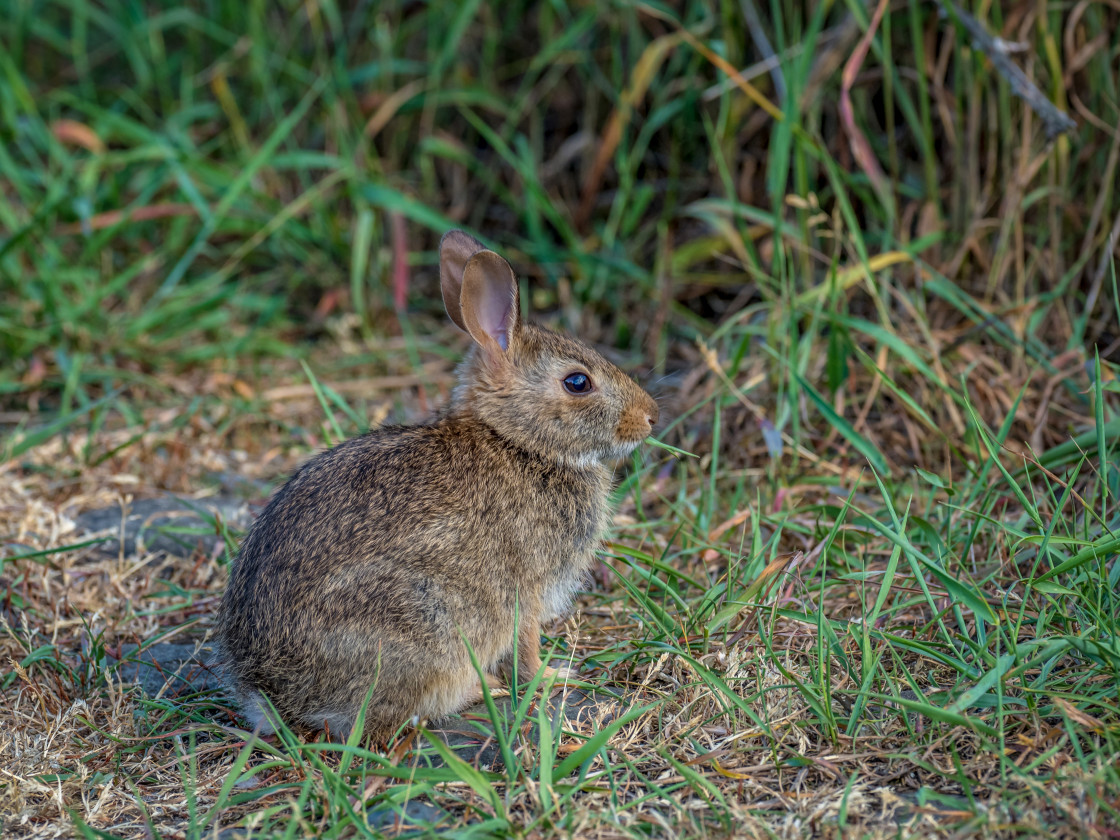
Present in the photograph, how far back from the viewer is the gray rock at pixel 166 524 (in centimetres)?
412

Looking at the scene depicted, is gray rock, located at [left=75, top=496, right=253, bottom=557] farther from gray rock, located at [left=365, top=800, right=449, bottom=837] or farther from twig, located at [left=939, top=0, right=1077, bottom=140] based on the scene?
twig, located at [left=939, top=0, right=1077, bottom=140]

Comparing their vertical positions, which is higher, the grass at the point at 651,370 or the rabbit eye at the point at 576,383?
the rabbit eye at the point at 576,383

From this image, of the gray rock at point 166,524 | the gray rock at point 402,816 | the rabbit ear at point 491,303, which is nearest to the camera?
the gray rock at point 402,816

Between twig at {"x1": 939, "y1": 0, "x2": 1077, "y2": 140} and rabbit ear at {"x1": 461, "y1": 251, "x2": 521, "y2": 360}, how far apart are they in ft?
7.53

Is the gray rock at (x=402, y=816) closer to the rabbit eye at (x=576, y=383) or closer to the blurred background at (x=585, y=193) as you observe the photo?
the rabbit eye at (x=576, y=383)

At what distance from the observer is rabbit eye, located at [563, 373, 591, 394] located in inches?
149

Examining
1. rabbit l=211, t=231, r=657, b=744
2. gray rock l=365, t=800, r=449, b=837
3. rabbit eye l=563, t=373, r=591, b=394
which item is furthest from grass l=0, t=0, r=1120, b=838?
rabbit eye l=563, t=373, r=591, b=394

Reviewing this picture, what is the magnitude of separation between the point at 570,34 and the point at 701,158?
1.01 m

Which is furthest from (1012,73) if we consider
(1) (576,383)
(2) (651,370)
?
(1) (576,383)

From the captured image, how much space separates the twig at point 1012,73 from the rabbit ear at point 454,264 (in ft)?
7.49

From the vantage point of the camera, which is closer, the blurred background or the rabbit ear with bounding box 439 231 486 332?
the rabbit ear with bounding box 439 231 486 332

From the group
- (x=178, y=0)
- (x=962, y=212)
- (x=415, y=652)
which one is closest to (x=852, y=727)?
(x=415, y=652)

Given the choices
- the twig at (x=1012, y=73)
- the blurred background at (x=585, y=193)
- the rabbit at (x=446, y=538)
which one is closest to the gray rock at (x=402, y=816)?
the rabbit at (x=446, y=538)

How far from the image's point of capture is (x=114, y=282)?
5.73 meters
